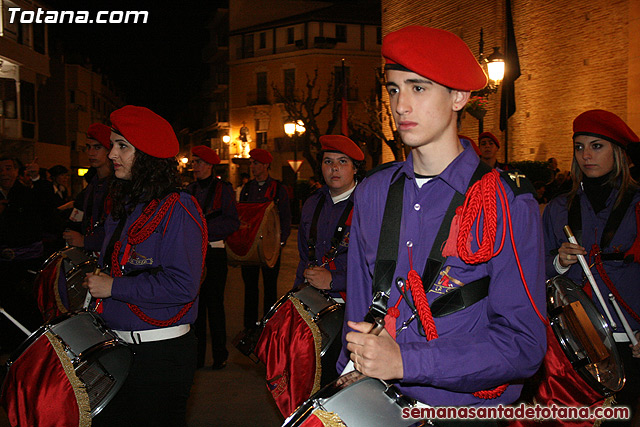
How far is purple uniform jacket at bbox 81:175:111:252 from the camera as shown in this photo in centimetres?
542

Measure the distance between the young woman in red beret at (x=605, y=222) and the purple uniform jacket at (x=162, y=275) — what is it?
7.72 ft

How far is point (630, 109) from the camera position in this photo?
14938mm

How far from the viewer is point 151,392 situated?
3213 mm

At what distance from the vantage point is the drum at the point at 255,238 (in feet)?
25.8

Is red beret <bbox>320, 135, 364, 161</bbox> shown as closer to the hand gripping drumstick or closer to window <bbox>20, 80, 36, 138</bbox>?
the hand gripping drumstick

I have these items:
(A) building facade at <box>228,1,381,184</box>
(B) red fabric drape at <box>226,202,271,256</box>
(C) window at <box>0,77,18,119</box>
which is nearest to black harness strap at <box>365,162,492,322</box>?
(B) red fabric drape at <box>226,202,271,256</box>

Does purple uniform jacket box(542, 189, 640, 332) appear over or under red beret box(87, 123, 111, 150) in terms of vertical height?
under

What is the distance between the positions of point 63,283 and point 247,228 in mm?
3090

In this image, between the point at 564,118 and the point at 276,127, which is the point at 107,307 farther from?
the point at 276,127

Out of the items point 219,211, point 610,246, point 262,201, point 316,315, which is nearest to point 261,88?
point 262,201

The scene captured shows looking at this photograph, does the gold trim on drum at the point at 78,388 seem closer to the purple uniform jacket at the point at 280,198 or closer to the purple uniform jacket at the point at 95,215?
the purple uniform jacket at the point at 95,215

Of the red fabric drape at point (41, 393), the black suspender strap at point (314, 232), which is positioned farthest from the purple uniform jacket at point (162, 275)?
the black suspender strap at point (314, 232)

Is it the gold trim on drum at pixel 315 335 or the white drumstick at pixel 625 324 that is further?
the gold trim on drum at pixel 315 335

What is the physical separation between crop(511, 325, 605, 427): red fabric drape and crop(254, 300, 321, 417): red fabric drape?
1.32m
